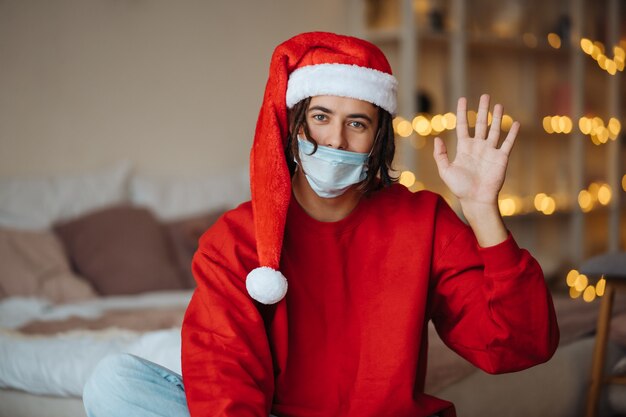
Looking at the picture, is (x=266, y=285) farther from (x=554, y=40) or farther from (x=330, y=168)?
(x=554, y=40)

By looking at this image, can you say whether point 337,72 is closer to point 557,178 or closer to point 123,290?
point 123,290

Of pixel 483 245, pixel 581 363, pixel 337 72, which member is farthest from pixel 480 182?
pixel 581 363

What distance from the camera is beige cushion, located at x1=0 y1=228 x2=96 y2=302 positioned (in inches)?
107

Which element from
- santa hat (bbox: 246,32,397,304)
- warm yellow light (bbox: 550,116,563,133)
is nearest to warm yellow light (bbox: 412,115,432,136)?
warm yellow light (bbox: 550,116,563,133)

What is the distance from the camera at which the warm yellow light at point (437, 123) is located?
411cm

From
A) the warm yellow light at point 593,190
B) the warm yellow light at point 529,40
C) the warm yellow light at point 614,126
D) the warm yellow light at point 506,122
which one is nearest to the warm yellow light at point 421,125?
the warm yellow light at point 506,122

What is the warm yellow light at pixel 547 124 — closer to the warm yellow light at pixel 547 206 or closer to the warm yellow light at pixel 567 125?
the warm yellow light at pixel 567 125

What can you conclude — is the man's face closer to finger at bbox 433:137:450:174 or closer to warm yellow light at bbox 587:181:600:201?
finger at bbox 433:137:450:174

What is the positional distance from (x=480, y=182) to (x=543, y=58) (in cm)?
391

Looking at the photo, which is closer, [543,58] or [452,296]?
[452,296]

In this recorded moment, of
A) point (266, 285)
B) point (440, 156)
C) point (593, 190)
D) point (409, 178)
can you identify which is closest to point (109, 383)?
point (266, 285)

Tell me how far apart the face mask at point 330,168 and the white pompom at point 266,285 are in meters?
0.21

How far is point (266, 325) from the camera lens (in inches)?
57.7

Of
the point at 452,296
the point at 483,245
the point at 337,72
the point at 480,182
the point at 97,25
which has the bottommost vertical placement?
the point at 452,296
